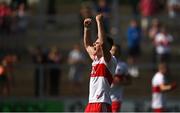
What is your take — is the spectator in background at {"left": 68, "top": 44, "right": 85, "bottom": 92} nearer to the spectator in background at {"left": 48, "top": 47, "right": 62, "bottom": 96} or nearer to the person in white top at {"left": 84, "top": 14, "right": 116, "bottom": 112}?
the spectator in background at {"left": 48, "top": 47, "right": 62, "bottom": 96}

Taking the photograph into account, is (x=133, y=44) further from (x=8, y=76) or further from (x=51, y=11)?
(x=8, y=76)

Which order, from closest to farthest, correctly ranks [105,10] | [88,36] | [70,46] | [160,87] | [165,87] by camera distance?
[88,36]
[165,87]
[160,87]
[105,10]
[70,46]

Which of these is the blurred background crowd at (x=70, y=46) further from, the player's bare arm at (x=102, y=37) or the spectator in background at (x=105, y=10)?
the player's bare arm at (x=102, y=37)

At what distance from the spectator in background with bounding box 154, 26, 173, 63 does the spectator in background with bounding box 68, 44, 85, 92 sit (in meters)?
2.46

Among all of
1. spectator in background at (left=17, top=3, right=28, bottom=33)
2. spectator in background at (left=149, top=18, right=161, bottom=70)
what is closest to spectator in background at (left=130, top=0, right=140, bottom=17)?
spectator in background at (left=149, top=18, right=161, bottom=70)

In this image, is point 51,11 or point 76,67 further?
point 51,11

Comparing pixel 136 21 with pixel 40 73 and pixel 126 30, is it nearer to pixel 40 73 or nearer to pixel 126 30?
pixel 126 30

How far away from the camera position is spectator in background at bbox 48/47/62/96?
21234 millimetres

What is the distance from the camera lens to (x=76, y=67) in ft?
70.1

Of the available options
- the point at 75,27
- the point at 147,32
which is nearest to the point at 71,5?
the point at 75,27

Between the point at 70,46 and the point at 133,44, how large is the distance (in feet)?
6.98

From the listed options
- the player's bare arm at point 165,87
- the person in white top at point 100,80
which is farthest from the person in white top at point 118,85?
the person in white top at point 100,80

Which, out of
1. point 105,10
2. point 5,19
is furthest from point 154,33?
point 5,19

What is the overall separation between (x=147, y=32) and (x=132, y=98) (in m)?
2.29
